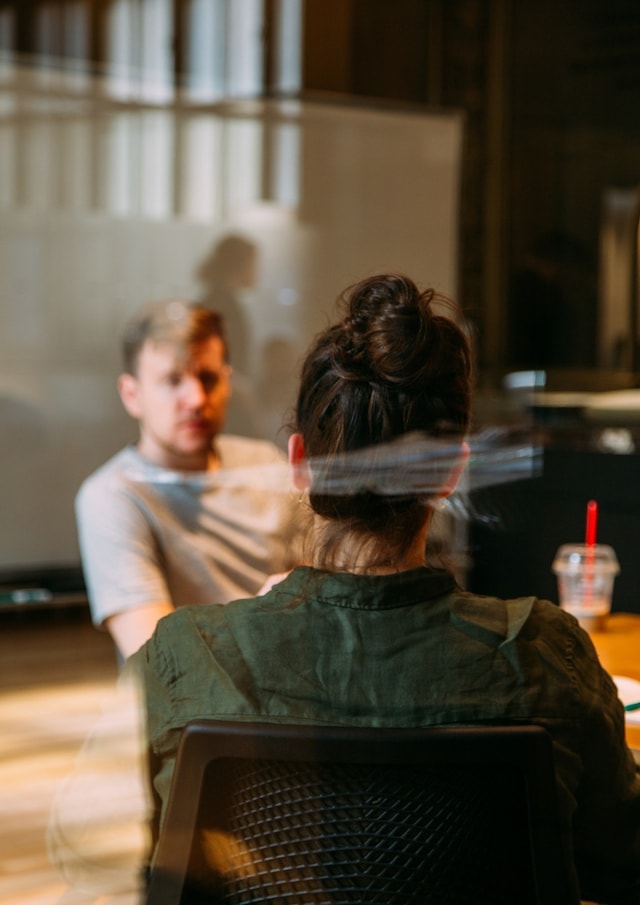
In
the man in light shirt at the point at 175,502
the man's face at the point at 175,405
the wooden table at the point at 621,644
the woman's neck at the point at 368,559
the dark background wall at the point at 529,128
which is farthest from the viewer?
the dark background wall at the point at 529,128

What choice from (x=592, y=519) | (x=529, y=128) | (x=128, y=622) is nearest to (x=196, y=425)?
(x=128, y=622)

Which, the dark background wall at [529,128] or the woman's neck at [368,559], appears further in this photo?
the dark background wall at [529,128]

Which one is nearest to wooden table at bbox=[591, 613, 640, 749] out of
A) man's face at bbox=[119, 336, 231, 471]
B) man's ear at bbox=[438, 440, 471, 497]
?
man's ear at bbox=[438, 440, 471, 497]

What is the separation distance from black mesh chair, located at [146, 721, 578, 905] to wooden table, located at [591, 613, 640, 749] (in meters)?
0.27

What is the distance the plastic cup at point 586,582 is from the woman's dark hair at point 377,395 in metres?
0.68

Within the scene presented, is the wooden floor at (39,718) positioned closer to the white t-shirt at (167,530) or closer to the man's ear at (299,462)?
the white t-shirt at (167,530)

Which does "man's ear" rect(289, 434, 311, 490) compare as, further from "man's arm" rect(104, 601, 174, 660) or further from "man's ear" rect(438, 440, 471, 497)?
"man's arm" rect(104, 601, 174, 660)

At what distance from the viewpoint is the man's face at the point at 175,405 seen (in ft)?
5.00

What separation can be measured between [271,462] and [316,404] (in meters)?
0.57

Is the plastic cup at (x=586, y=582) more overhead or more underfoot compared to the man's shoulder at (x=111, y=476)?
more underfoot

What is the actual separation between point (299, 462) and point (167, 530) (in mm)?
519

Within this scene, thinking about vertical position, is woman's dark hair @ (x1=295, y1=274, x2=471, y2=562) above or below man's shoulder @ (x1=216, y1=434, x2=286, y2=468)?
above

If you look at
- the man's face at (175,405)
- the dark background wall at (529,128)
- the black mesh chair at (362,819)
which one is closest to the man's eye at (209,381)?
the man's face at (175,405)

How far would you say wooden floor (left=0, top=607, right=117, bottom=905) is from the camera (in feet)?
4.55
